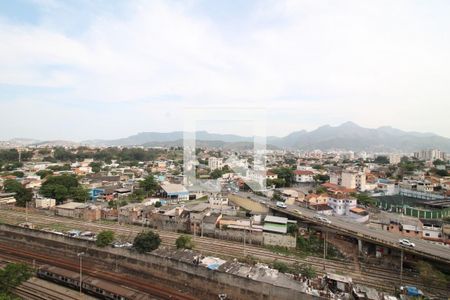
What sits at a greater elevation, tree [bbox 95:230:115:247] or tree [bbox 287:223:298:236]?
tree [bbox 95:230:115:247]

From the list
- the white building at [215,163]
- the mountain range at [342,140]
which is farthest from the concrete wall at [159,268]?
the mountain range at [342,140]

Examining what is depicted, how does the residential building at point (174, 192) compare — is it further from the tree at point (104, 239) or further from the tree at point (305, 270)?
the tree at point (305, 270)

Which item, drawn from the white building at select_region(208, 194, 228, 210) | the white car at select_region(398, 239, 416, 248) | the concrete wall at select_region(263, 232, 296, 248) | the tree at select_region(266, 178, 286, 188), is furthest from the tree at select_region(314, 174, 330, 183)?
the concrete wall at select_region(263, 232, 296, 248)

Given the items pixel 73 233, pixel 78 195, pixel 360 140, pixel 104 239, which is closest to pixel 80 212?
pixel 78 195

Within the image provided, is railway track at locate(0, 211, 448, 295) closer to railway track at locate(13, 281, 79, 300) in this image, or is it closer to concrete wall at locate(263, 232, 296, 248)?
concrete wall at locate(263, 232, 296, 248)

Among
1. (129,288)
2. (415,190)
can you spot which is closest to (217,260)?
(129,288)

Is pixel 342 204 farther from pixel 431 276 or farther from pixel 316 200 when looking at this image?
pixel 431 276

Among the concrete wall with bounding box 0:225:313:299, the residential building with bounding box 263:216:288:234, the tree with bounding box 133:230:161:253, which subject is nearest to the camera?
the concrete wall with bounding box 0:225:313:299
